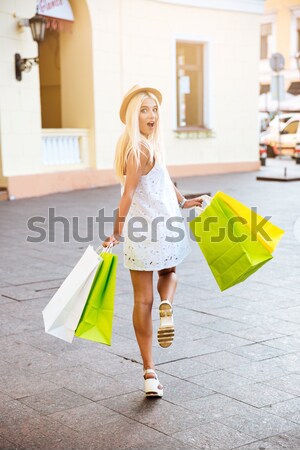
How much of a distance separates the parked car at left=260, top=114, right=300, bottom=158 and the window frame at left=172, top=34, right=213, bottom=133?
6.46 metres

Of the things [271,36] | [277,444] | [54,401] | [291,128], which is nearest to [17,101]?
Result: [54,401]

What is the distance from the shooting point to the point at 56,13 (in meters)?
15.8

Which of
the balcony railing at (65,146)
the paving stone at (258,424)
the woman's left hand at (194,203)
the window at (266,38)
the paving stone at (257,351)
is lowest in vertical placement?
the paving stone at (257,351)

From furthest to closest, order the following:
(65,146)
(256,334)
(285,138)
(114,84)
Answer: (285,138)
(114,84)
(65,146)
(256,334)

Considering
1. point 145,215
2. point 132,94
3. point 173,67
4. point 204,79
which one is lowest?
point 145,215

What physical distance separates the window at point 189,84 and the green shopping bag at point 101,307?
15.6 metres

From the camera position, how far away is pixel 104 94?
1670 centimetres

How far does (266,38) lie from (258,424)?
125ft

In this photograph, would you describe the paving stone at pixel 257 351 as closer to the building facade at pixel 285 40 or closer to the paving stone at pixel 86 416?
the paving stone at pixel 86 416

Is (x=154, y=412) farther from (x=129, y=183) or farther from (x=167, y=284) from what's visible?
(x=129, y=183)

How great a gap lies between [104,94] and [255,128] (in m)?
5.68

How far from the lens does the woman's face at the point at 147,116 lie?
396cm

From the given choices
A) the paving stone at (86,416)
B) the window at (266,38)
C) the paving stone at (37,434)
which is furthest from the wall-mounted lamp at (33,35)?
the window at (266,38)

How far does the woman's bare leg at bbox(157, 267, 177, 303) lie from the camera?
13.3 ft
